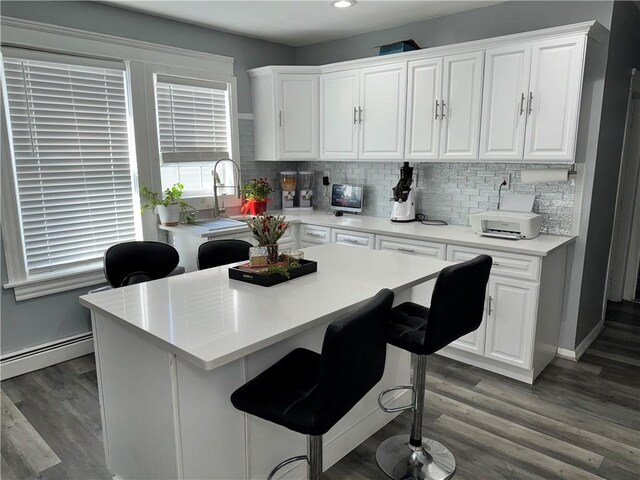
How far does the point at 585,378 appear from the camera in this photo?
3.07 meters

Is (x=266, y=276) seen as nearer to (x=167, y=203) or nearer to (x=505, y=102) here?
(x=167, y=203)

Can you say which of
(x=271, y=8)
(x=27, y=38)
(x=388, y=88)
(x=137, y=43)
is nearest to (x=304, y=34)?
(x=271, y=8)

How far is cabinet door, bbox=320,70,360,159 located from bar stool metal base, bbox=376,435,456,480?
252cm

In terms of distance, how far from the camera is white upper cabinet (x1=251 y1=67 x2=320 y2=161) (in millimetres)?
4242

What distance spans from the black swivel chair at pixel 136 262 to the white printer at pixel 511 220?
218cm

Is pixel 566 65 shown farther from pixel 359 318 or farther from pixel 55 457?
pixel 55 457

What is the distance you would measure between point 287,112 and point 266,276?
262 centimetres

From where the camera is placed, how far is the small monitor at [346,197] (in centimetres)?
434

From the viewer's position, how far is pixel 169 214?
147 inches

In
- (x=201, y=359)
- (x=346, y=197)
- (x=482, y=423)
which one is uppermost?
(x=346, y=197)

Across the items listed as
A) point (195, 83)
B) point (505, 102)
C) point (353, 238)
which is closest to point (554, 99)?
point (505, 102)

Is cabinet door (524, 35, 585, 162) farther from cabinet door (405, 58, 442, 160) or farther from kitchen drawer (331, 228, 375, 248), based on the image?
kitchen drawer (331, 228, 375, 248)

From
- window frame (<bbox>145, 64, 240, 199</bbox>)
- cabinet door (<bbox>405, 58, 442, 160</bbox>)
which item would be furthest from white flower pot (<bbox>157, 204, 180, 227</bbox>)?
cabinet door (<bbox>405, 58, 442, 160</bbox>)

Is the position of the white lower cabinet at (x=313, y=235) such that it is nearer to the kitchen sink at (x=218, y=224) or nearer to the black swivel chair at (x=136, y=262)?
the kitchen sink at (x=218, y=224)
